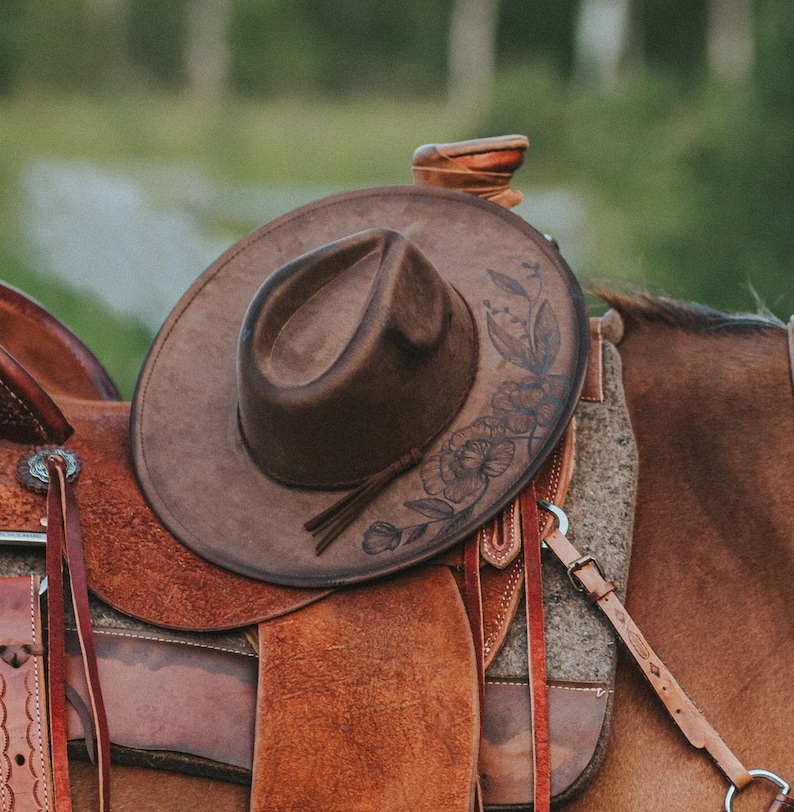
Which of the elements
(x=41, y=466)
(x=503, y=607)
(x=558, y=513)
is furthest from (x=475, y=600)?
(x=41, y=466)

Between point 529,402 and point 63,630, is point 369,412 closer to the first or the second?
point 529,402

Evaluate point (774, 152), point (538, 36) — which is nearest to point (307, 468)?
point (774, 152)

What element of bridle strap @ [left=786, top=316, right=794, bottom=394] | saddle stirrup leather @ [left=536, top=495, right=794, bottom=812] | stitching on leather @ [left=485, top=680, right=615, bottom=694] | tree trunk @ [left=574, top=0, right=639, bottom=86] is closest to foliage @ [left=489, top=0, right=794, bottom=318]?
bridle strap @ [left=786, top=316, right=794, bottom=394]

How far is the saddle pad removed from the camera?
1.26 m

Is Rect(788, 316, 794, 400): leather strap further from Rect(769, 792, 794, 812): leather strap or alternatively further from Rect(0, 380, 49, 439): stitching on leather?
Rect(0, 380, 49, 439): stitching on leather

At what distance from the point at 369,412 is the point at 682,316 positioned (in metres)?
0.64

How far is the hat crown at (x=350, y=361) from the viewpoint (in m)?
1.24

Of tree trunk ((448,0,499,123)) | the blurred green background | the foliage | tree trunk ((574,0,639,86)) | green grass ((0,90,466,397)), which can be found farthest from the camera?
tree trunk ((448,0,499,123))

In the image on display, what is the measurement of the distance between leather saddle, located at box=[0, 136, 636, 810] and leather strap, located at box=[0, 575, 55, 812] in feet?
0.18

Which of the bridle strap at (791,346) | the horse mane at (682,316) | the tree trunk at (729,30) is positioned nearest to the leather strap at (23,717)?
the horse mane at (682,316)

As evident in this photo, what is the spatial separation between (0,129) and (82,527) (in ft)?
47.5

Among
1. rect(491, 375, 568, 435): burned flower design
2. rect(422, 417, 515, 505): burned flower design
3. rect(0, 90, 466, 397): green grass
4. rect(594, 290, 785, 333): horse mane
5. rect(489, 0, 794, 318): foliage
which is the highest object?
rect(594, 290, 785, 333): horse mane

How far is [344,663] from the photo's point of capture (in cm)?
126

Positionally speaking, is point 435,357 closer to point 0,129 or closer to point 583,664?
point 583,664
